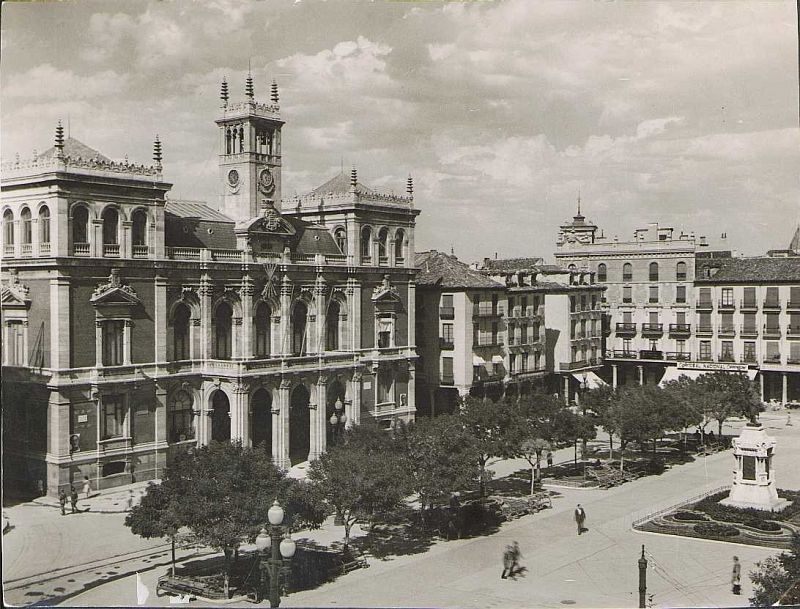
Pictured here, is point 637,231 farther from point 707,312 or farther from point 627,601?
point 627,601

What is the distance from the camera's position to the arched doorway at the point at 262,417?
5231 centimetres

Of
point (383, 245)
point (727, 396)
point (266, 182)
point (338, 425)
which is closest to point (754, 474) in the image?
point (727, 396)

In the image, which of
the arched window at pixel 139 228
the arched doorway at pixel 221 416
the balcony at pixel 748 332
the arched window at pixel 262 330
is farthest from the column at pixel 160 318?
the balcony at pixel 748 332

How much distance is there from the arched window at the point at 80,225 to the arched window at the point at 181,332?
622cm

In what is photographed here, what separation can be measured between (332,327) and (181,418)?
11.9 metres

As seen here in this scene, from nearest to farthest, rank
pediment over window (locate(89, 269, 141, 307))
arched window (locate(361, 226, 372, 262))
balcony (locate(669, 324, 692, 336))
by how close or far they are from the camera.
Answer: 1. pediment over window (locate(89, 269, 141, 307))
2. arched window (locate(361, 226, 372, 262))
3. balcony (locate(669, 324, 692, 336))

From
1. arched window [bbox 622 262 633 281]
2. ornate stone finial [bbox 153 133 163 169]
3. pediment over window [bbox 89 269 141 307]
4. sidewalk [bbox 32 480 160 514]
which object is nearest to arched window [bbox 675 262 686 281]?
arched window [bbox 622 262 633 281]

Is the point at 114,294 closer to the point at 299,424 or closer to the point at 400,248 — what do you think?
the point at 299,424

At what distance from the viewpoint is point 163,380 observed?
46.8 meters

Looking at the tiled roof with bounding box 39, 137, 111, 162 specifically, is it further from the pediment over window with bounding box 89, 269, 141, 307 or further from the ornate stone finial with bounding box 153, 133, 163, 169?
the pediment over window with bounding box 89, 269, 141, 307

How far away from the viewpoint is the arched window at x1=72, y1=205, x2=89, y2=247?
42997 millimetres

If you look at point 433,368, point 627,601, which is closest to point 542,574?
point 627,601

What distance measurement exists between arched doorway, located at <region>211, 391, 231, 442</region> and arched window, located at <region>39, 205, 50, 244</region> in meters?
12.1

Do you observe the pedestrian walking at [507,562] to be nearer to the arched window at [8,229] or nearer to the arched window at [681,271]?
the arched window at [8,229]
